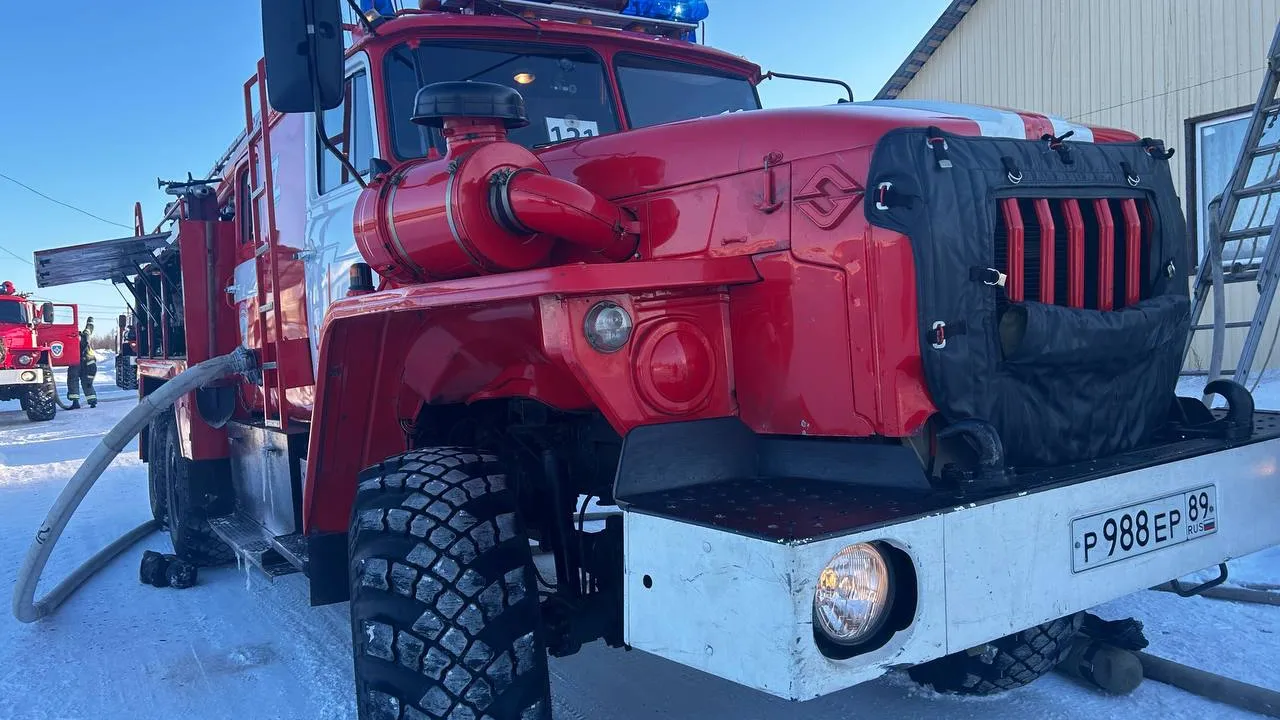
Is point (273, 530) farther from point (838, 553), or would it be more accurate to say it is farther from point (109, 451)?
point (838, 553)

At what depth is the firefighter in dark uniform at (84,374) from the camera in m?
21.5

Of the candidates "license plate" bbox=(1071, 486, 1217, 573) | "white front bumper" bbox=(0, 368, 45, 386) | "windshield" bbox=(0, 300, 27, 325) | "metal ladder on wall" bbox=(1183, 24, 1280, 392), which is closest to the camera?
"license plate" bbox=(1071, 486, 1217, 573)

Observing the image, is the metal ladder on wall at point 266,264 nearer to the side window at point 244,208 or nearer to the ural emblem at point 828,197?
the side window at point 244,208

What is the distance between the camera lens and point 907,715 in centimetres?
328

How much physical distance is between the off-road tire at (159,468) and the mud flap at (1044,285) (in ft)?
19.0

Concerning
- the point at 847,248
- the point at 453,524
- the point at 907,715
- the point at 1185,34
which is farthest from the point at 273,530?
the point at 1185,34

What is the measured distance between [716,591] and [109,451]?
442 cm

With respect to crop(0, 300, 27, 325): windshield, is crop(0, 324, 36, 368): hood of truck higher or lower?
lower

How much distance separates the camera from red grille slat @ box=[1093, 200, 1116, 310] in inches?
106

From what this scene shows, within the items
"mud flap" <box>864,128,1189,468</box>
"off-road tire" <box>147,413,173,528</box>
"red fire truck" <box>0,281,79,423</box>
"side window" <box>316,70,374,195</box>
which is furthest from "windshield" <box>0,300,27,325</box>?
"mud flap" <box>864,128,1189,468</box>

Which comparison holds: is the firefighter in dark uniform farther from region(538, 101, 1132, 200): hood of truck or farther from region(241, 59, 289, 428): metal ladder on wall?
region(538, 101, 1132, 200): hood of truck

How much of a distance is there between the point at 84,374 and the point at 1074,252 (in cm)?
2453

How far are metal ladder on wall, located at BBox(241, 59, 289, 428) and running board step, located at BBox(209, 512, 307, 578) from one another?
53 cm

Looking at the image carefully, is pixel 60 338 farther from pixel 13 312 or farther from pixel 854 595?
pixel 854 595
